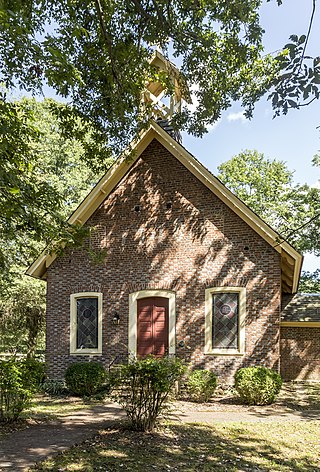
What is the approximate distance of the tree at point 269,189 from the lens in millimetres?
28859

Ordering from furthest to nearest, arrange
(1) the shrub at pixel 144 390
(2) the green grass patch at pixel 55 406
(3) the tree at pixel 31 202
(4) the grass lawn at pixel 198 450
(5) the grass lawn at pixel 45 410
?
(2) the green grass patch at pixel 55 406
(5) the grass lawn at pixel 45 410
(3) the tree at pixel 31 202
(1) the shrub at pixel 144 390
(4) the grass lawn at pixel 198 450

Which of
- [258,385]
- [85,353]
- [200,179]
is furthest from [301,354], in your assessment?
[85,353]

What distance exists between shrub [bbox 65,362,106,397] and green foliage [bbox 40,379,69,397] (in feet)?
1.59

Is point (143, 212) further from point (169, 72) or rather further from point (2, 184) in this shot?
point (2, 184)

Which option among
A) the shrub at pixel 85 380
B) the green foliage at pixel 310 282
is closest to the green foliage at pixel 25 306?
the shrub at pixel 85 380

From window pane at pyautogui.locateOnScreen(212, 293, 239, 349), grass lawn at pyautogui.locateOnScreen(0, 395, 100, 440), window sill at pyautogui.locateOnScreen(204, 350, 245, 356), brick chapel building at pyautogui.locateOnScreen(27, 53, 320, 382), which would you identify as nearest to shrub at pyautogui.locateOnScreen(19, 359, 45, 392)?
grass lawn at pyautogui.locateOnScreen(0, 395, 100, 440)

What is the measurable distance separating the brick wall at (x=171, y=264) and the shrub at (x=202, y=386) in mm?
631

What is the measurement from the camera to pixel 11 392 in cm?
784

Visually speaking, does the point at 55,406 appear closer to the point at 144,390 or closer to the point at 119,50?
the point at 144,390

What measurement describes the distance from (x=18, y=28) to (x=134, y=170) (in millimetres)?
8683

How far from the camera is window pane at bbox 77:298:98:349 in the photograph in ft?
44.1

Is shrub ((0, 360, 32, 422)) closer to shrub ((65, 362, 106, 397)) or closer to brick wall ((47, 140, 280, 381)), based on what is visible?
shrub ((65, 362, 106, 397))

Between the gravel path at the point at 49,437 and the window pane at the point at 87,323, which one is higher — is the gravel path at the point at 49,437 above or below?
below

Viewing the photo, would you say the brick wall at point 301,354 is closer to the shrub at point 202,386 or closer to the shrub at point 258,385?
the shrub at point 258,385
